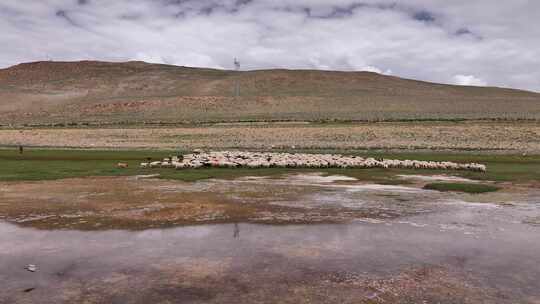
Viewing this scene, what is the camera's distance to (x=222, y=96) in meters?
86.8

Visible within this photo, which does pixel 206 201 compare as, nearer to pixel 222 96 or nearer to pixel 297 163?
pixel 297 163

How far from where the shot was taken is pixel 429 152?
39875 mm

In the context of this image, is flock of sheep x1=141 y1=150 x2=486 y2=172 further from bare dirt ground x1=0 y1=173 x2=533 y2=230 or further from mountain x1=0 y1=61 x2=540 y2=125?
mountain x1=0 y1=61 x2=540 y2=125

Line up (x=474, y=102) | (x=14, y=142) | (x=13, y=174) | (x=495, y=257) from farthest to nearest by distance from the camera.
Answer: (x=474, y=102) < (x=14, y=142) < (x=13, y=174) < (x=495, y=257)

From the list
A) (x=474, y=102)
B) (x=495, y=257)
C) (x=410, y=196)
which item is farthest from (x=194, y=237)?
A: (x=474, y=102)

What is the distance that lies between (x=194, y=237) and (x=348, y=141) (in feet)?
123

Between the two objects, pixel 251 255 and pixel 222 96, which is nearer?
pixel 251 255

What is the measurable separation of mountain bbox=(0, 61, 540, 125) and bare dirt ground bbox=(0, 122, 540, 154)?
10.1m

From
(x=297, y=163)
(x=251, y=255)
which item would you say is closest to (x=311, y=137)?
(x=297, y=163)

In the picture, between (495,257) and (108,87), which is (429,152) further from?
(108,87)

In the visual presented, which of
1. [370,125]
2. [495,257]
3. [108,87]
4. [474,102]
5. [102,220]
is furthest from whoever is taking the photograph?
[108,87]

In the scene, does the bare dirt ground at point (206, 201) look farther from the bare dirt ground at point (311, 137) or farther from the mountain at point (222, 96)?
the mountain at point (222, 96)

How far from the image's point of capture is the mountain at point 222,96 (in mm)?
70250

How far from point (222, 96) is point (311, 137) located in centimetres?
4033
